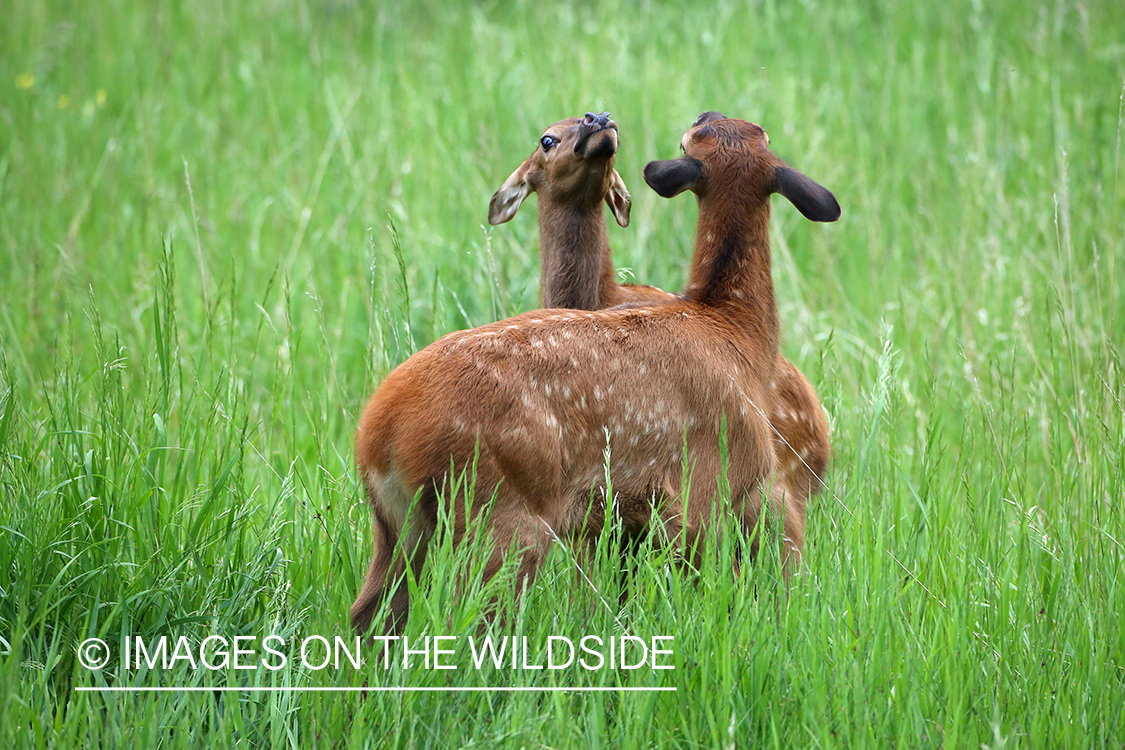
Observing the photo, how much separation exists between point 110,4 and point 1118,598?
29.8 ft

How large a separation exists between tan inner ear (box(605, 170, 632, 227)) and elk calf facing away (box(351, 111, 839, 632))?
714 mm

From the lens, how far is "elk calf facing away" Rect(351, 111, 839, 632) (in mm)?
2816

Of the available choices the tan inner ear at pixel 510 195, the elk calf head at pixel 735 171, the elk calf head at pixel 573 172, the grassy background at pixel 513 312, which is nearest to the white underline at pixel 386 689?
the grassy background at pixel 513 312

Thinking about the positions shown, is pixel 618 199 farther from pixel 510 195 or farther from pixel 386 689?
pixel 386 689

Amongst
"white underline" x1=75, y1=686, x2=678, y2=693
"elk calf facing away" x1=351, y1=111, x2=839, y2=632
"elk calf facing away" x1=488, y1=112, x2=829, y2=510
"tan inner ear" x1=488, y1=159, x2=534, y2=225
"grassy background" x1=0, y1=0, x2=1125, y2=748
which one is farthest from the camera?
"tan inner ear" x1=488, y1=159, x2=534, y2=225

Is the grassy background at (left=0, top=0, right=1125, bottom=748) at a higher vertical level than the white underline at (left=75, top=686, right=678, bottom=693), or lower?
higher

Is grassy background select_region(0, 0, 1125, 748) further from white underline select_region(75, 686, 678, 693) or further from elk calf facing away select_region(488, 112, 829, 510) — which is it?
elk calf facing away select_region(488, 112, 829, 510)

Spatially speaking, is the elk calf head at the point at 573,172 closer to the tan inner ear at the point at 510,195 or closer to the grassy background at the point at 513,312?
the tan inner ear at the point at 510,195

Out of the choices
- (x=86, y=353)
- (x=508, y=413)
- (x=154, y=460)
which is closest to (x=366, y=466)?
(x=508, y=413)

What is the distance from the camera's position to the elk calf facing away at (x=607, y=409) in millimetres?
2816

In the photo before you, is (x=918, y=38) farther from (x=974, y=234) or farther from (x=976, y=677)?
(x=976, y=677)

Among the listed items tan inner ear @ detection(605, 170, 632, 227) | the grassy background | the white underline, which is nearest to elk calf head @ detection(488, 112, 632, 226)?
tan inner ear @ detection(605, 170, 632, 227)

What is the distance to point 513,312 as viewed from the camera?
4.57 m

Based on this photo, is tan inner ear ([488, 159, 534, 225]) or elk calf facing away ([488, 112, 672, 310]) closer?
elk calf facing away ([488, 112, 672, 310])
